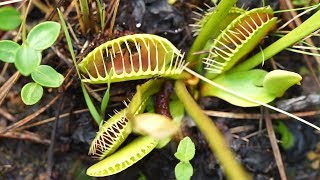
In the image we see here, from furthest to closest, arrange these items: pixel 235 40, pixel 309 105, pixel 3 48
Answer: pixel 309 105, pixel 235 40, pixel 3 48

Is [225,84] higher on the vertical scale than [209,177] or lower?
higher

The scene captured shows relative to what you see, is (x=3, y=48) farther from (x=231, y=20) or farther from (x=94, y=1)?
(x=231, y=20)

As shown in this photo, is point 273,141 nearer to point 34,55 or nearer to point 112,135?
point 112,135

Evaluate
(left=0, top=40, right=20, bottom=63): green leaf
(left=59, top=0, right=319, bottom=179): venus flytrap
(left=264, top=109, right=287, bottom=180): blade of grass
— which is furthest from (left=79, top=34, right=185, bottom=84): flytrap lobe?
(left=264, top=109, right=287, bottom=180): blade of grass

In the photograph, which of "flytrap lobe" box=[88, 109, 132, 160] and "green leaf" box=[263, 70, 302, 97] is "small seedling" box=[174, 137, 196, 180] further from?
"green leaf" box=[263, 70, 302, 97]

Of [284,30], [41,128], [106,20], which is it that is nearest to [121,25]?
[106,20]

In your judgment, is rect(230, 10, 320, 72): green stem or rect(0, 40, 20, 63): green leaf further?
rect(230, 10, 320, 72): green stem
